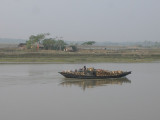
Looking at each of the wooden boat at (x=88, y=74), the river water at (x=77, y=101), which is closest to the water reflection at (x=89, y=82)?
the river water at (x=77, y=101)

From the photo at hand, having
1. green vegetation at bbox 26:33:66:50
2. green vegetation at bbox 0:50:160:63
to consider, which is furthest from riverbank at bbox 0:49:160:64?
green vegetation at bbox 26:33:66:50

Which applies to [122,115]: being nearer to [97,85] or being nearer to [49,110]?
[49,110]

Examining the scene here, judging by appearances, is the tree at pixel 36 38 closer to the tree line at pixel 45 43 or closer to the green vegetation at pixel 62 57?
the tree line at pixel 45 43

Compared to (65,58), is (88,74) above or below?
below

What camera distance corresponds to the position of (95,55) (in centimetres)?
6425

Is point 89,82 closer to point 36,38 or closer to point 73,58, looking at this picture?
point 73,58

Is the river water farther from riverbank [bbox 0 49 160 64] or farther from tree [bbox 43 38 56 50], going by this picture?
tree [bbox 43 38 56 50]

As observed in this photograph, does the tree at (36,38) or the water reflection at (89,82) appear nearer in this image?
the water reflection at (89,82)

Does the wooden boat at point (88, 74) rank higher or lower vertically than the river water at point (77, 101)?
higher

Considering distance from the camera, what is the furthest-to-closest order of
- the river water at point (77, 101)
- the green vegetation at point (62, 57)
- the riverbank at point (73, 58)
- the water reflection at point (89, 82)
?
the green vegetation at point (62, 57)
the riverbank at point (73, 58)
the water reflection at point (89, 82)
the river water at point (77, 101)

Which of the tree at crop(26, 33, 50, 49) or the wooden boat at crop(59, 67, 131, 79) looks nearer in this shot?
the wooden boat at crop(59, 67, 131, 79)

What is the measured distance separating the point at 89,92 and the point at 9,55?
127 feet

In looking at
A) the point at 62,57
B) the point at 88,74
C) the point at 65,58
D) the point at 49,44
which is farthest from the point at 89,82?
the point at 49,44

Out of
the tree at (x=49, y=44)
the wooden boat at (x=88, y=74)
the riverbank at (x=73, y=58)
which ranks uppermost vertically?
the tree at (x=49, y=44)
